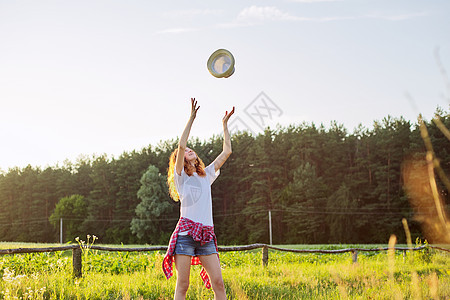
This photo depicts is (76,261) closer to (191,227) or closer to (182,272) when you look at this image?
(182,272)

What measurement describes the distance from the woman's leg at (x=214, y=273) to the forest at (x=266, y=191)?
3054 centimetres

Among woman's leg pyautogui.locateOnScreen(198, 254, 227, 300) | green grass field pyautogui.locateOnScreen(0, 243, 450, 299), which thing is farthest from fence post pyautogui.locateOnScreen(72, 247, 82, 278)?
woman's leg pyautogui.locateOnScreen(198, 254, 227, 300)

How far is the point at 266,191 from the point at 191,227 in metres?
37.2

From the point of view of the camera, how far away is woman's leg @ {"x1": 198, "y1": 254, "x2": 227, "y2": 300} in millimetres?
4125

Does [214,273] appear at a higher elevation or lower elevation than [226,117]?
lower

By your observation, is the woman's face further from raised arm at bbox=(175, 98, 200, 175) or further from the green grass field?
the green grass field

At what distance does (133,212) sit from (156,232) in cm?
466

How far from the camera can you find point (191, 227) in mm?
4137

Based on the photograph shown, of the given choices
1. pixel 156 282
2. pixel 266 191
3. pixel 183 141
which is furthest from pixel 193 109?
pixel 266 191

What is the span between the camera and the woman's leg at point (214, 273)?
4125 millimetres

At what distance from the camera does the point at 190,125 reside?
4324 millimetres

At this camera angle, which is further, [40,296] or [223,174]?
[223,174]

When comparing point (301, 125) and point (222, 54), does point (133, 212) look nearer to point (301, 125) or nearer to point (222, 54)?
point (301, 125)

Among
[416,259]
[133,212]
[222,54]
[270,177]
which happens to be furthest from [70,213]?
[222,54]
